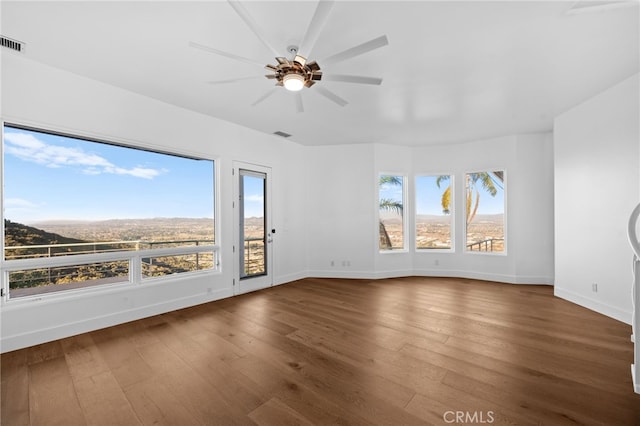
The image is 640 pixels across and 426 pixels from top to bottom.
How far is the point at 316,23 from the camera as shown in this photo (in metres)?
1.87

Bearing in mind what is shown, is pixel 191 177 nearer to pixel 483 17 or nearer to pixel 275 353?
pixel 275 353

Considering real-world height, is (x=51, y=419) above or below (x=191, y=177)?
below

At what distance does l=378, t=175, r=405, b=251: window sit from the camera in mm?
6145

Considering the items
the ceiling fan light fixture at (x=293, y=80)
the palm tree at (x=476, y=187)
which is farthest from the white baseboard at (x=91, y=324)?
the palm tree at (x=476, y=187)

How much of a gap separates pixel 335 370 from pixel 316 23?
2.75 meters

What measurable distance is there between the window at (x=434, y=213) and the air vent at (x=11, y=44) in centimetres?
655

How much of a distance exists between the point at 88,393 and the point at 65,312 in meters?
1.47

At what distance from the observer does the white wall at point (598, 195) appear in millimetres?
3254

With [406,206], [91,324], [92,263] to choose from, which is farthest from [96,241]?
[406,206]

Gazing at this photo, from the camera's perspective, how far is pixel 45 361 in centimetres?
246

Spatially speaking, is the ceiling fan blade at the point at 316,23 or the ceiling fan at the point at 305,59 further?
the ceiling fan at the point at 305,59

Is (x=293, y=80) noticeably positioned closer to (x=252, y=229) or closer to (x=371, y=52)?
(x=371, y=52)

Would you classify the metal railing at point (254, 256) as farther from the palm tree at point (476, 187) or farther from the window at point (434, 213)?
the palm tree at point (476, 187)

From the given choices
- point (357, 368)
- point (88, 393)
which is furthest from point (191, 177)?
point (357, 368)
